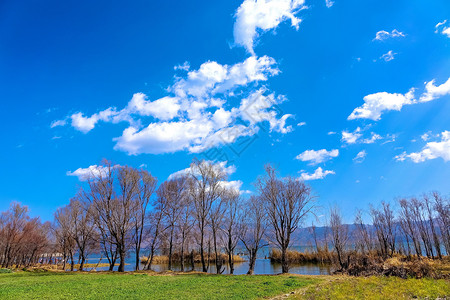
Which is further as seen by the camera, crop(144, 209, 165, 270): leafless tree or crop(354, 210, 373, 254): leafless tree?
crop(354, 210, 373, 254): leafless tree

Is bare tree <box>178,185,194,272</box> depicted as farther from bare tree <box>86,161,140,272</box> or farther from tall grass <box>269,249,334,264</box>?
tall grass <box>269,249,334,264</box>

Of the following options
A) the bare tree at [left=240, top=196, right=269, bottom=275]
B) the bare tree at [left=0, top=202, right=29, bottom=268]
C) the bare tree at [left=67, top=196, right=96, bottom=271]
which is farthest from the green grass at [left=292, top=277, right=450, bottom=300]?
the bare tree at [left=0, top=202, right=29, bottom=268]

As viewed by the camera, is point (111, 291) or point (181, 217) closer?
point (111, 291)

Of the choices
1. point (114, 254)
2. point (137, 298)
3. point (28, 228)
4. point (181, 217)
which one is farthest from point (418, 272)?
point (28, 228)

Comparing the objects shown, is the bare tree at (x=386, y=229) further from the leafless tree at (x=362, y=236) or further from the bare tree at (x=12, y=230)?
the bare tree at (x=12, y=230)

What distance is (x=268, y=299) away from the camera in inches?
488

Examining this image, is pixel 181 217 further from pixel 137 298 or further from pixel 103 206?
pixel 137 298

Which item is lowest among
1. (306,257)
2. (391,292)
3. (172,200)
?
(306,257)

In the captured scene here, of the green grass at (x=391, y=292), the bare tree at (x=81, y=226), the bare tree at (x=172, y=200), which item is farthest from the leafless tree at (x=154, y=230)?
the green grass at (x=391, y=292)

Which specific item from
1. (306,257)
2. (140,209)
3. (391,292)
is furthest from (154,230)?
(306,257)

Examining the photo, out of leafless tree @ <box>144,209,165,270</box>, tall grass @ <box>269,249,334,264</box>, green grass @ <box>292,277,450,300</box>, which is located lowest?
tall grass @ <box>269,249,334,264</box>

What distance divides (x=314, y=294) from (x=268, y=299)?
2.41 meters

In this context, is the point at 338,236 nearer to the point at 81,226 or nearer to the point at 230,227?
the point at 230,227

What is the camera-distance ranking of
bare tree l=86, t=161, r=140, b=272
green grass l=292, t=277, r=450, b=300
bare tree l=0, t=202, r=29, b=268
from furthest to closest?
bare tree l=0, t=202, r=29, b=268, bare tree l=86, t=161, r=140, b=272, green grass l=292, t=277, r=450, b=300
